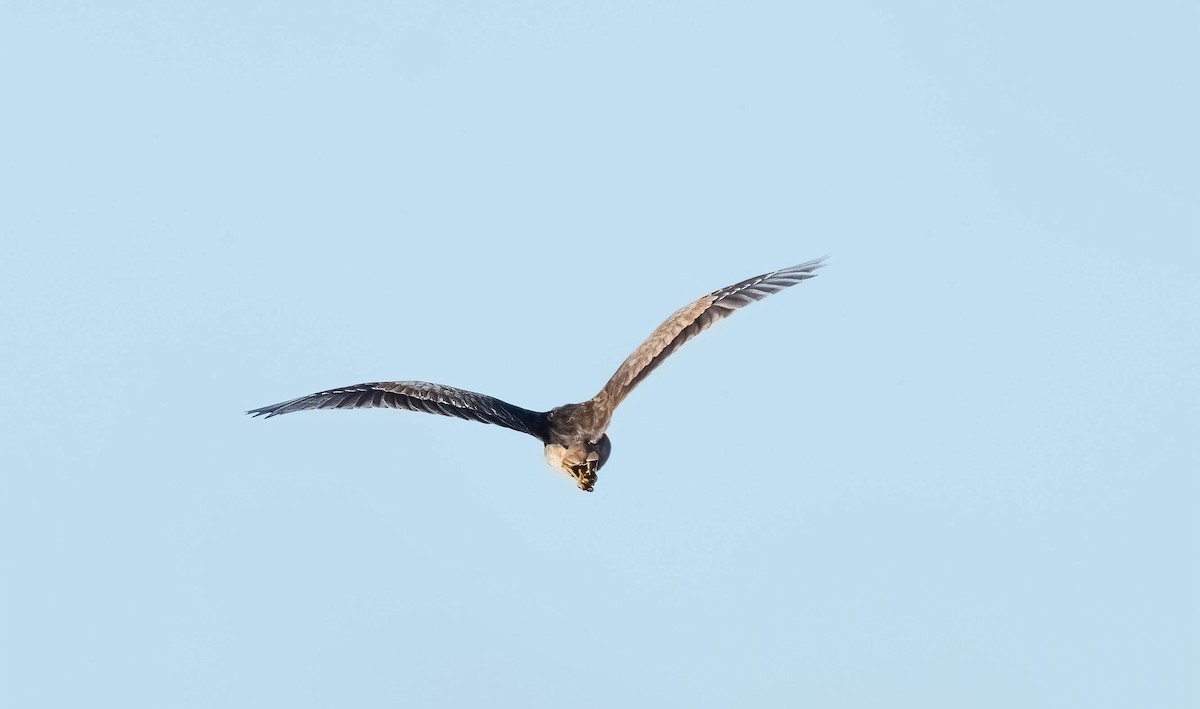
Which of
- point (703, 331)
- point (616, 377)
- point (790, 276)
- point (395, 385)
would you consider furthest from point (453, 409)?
point (790, 276)

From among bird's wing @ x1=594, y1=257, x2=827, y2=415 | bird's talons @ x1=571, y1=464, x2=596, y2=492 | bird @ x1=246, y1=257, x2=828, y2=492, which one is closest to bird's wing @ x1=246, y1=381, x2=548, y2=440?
bird @ x1=246, y1=257, x2=828, y2=492

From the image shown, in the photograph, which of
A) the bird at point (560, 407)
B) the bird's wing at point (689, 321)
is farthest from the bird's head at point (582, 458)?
the bird's wing at point (689, 321)

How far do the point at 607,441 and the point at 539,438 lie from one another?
1.20 m

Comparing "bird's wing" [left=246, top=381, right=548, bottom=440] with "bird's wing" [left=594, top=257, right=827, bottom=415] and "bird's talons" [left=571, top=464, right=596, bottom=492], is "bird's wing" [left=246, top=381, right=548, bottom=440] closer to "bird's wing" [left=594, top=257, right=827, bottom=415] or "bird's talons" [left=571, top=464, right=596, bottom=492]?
"bird's talons" [left=571, top=464, right=596, bottom=492]

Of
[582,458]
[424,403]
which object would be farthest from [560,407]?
[424,403]

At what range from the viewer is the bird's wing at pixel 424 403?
80.6ft

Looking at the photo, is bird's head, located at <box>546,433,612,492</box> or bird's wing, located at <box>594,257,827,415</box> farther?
bird's wing, located at <box>594,257,827,415</box>

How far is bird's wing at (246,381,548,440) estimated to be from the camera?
24.6 meters

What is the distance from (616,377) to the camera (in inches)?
1021

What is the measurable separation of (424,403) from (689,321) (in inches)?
194

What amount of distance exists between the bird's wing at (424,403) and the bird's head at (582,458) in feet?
1.50

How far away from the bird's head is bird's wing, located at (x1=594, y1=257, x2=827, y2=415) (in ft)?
2.52

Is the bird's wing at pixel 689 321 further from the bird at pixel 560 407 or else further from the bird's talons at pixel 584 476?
the bird's talons at pixel 584 476

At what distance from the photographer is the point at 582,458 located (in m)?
24.8
